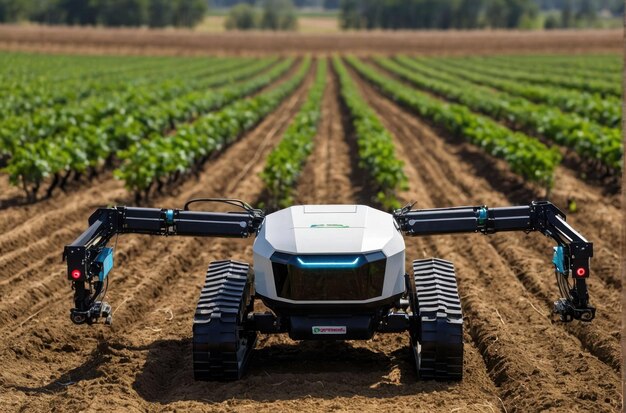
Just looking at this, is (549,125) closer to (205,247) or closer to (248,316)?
(205,247)

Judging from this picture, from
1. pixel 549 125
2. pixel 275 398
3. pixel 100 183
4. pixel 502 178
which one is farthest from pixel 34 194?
pixel 549 125

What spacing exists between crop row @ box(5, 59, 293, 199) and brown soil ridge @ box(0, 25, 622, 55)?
5338 cm

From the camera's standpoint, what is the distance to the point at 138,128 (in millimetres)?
21969

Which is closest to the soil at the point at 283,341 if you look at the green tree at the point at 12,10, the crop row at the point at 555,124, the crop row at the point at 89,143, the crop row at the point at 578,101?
the crop row at the point at 89,143

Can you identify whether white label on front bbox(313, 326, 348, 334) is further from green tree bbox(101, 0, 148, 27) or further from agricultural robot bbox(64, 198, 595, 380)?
green tree bbox(101, 0, 148, 27)

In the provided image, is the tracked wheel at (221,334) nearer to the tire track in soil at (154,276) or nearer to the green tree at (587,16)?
the tire track in soil at (154,276)

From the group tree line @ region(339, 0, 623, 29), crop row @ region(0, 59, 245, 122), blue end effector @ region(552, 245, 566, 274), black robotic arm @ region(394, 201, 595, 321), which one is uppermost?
black robotic arm @ region(394, 201, 595, 321)

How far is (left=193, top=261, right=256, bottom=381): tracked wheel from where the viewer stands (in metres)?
7.70

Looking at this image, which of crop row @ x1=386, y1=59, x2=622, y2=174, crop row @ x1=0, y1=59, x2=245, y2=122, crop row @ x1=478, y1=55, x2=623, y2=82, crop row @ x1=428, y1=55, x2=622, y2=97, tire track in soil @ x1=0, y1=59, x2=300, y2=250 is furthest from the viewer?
crop row @ x1=478, y1=55, x2=623, y2=82

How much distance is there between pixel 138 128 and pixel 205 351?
48.9ft

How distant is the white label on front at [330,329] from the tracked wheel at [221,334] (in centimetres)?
66

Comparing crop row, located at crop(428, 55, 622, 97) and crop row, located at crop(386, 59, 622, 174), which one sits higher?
crop row, located at crop(386, 59, 622, 174)

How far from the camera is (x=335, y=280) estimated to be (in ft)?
Answer: 24.4

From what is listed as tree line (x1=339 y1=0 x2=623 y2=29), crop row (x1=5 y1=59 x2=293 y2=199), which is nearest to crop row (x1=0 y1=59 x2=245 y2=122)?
crop row (x1=5 y1=59 x2=293 y2=199)
